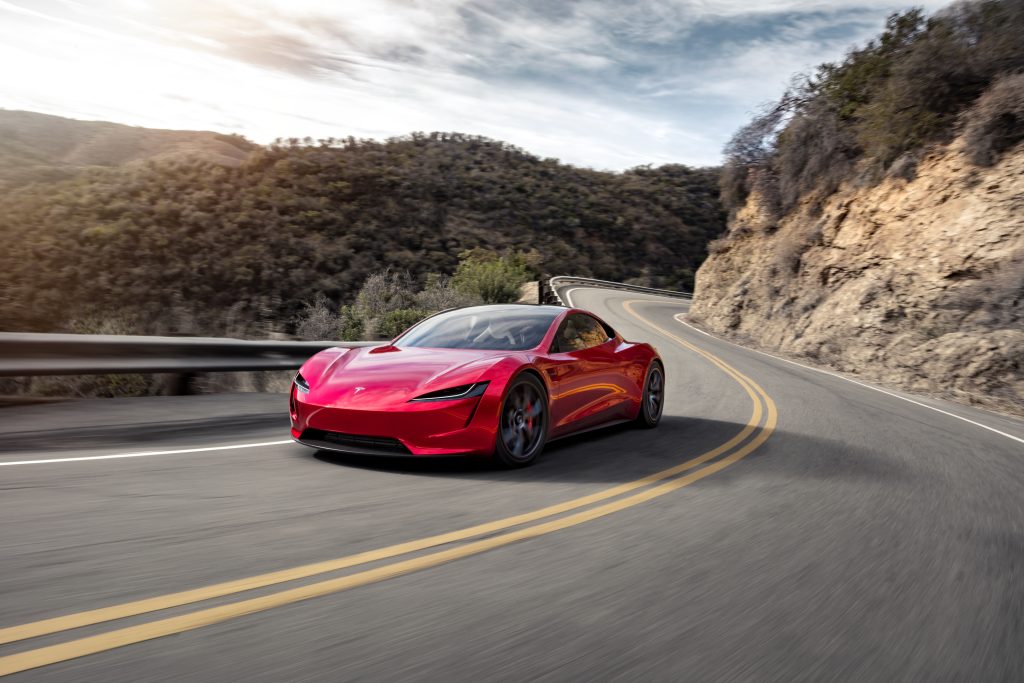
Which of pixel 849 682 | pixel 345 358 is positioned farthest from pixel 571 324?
pixel 849 682

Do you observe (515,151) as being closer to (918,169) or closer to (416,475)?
(918,169)

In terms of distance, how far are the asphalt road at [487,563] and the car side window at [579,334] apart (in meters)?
0.95

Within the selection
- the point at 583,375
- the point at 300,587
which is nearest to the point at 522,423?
the point at 583,375

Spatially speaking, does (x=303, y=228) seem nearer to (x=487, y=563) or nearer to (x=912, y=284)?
(x=912, y=284)

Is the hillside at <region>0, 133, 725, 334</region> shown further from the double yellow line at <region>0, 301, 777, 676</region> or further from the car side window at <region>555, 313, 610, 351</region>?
the double yellow line at <region>0, 301, 777, 676</region>

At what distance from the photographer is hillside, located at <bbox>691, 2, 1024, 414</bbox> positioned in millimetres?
20672

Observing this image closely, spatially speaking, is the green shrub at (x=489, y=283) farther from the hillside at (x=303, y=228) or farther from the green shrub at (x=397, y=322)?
the green shrub at (x=397, y=322)

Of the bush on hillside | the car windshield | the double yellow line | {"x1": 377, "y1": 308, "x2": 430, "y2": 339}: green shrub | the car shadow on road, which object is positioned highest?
the bush on hillside

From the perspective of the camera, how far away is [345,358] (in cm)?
674

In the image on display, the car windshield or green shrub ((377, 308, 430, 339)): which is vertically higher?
the car windshield

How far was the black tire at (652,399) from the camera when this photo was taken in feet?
29.2

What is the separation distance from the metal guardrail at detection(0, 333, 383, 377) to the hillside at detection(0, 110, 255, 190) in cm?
6437

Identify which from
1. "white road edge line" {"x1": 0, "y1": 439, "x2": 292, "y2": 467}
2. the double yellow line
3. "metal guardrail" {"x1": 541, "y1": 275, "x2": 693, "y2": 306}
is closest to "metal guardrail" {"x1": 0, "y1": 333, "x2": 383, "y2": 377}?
"white road edge line" {"x1": 0, "y1": 439, "x2": 292, "y2": 467}

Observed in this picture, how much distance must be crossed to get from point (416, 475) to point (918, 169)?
84.5ft
